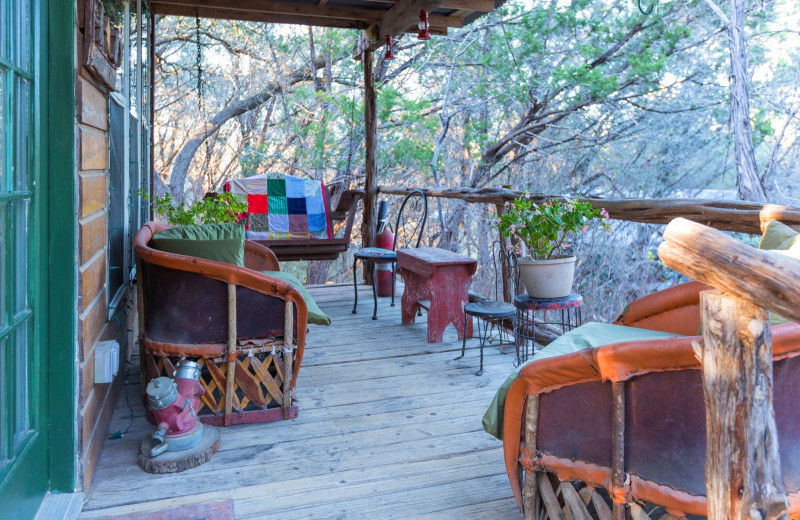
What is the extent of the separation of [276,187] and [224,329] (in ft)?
12.0

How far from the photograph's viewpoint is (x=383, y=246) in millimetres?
5508

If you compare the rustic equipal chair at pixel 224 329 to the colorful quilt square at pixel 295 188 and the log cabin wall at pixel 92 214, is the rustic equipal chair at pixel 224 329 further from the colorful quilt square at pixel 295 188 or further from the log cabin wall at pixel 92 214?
the colorful quilt square at pixel 295 188

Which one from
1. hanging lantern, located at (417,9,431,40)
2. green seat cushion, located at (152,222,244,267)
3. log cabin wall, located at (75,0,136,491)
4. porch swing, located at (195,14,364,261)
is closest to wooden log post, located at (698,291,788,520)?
log cabin wall, located at (75,0,136,491)

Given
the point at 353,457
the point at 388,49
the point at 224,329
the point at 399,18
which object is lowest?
the point at 353,457

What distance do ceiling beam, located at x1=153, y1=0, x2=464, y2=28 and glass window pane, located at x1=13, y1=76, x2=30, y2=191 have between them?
349 centimetres

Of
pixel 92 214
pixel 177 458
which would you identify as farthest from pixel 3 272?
pixel 177 458

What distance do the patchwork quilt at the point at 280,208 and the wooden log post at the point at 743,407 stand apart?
5288mm

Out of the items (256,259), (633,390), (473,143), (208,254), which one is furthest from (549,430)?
(473,143)

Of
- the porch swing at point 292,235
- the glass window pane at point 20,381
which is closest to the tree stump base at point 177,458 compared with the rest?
the glass window pane at point 20,381

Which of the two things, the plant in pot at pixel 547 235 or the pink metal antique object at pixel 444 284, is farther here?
the pink metal antique object at pixel 444 284

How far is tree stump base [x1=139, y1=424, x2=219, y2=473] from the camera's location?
92.4 inches

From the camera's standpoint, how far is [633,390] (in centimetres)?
149

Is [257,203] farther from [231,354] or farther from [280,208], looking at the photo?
[231,354]

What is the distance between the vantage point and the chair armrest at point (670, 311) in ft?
7.38
